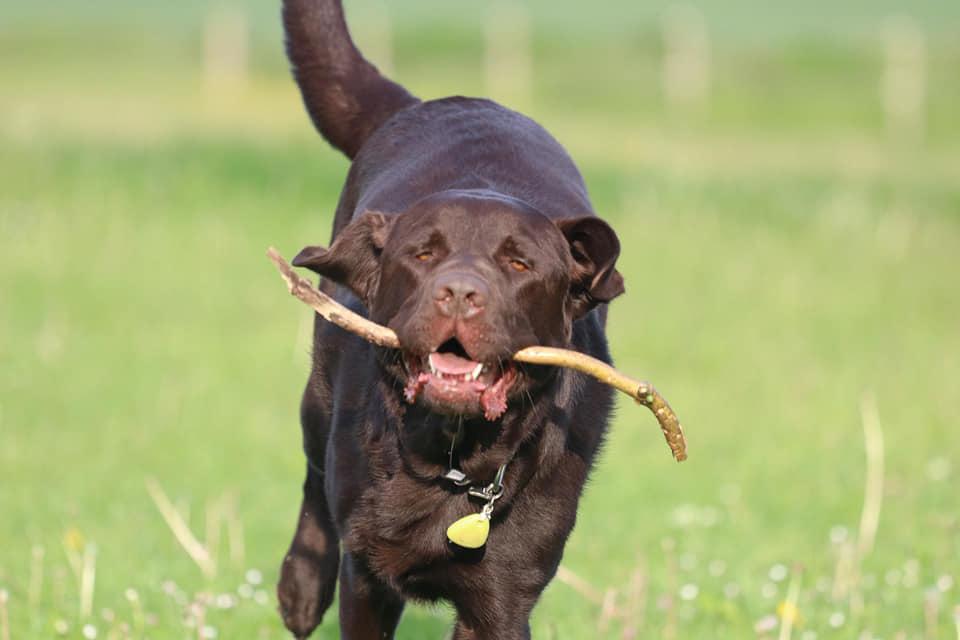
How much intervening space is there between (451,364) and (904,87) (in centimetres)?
3080

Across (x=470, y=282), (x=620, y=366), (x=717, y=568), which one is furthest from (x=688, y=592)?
(x=620, y=366)

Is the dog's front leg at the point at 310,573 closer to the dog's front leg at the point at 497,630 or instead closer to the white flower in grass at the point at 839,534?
the dog's front leg at the point at 497,630

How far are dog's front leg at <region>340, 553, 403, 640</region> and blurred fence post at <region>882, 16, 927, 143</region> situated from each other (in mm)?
27082

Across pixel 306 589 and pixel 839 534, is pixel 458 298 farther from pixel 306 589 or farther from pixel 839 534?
pixel 839 534

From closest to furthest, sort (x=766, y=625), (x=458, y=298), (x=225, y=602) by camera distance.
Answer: (x=458, y=298) < (x=766, y=625) < (x=225, y=602)

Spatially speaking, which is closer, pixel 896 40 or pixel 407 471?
pixel 407 471

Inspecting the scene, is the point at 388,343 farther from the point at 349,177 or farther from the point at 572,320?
the point at 349,177

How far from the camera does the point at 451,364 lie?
4238mm

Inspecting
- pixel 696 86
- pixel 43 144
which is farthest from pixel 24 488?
pixel 696 86

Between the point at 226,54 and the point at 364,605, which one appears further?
the point at 226,54

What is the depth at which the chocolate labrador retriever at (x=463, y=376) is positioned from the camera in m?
4.27

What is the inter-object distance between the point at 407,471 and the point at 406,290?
613mm

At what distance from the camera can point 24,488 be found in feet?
27.3

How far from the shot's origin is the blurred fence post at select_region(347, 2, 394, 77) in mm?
35719
